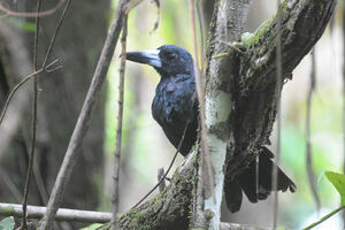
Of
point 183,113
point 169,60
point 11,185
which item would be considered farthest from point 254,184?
point 11,185

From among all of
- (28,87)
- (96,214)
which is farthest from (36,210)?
(28,87)

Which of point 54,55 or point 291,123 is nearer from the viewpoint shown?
point 54,55

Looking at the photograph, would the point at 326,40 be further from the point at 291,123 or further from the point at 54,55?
the point at 54,55

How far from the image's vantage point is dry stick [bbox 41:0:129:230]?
5.14 ft

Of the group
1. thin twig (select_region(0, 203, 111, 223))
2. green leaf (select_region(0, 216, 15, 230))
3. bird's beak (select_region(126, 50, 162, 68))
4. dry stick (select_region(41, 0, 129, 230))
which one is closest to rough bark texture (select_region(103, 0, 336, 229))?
thin twig (select_region(0, 203, 111, 223))

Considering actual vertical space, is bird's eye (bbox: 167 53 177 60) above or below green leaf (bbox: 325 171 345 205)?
above

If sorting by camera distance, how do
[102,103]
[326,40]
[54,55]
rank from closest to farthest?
[54,55] → [102,103] → [326,40]

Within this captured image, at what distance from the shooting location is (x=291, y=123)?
10.0m

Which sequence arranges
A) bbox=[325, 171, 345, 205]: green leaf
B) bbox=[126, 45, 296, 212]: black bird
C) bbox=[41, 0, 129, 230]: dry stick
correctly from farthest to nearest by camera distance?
bbox=[126, 45, 296, 212]: black bird < bbox=[325, 171, 345, 205]: green leaf < bbox=[41, 0, 129, 230]: dry stick

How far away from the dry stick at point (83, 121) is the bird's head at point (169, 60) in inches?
78.2

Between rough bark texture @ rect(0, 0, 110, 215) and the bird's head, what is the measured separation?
60cm

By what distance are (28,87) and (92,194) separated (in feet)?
3.09

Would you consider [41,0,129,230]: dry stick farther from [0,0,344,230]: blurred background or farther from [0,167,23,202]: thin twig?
[0,167,23,202]: thin twig

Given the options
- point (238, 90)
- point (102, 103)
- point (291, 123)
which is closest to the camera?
point (238, 90)
